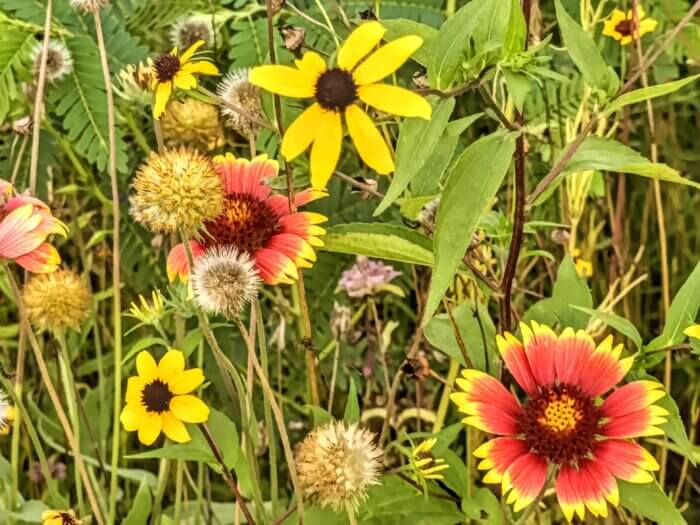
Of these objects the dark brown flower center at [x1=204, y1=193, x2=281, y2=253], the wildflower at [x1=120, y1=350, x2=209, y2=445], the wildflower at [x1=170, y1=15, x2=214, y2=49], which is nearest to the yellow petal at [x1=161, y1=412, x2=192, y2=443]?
the wildflower at [x1=120, y1=350, x2=209, y2=445]

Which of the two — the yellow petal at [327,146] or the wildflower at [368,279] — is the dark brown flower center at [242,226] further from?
the wildflower at [368,279]

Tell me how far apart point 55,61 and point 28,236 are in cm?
38

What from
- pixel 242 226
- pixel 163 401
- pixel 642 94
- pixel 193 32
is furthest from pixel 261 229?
pixel 193 32

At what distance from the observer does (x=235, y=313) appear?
458mm

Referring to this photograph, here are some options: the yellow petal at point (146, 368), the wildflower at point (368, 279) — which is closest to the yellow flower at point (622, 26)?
the wildflower at point (368, 279)

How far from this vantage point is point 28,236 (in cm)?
49

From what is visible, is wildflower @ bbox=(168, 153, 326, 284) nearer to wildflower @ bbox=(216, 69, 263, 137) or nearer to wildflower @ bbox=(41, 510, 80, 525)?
wildflower @ bbox=(216, 69, 263, 137)

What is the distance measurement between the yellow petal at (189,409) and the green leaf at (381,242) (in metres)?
0.11

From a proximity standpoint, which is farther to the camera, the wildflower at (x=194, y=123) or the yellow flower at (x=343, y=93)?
the wildflower at (x=194, y=123)

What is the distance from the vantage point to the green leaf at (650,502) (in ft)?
1.62

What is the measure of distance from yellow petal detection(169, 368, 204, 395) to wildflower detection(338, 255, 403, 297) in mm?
249

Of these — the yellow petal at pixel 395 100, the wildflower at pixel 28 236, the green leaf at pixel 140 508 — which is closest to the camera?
the yellow petal at pixel 395 100

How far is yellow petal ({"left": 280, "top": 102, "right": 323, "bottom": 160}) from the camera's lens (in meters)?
0.40

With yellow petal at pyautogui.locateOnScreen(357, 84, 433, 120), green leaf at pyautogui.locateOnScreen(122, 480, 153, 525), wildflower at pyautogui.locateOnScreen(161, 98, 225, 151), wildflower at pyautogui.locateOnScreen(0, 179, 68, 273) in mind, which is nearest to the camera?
yellow petal at pyautogui.locateOnScreen(357, 84, 433, 120)
